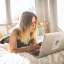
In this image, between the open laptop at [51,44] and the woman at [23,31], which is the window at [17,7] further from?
the open laptop at [51,44]

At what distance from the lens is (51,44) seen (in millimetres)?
1272

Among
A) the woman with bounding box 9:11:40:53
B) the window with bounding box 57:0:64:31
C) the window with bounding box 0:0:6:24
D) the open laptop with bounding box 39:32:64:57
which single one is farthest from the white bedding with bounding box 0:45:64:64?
the window with bounding box 0:0:6:24

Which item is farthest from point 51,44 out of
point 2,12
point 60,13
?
point 2,12

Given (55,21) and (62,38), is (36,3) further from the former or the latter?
(62,38)

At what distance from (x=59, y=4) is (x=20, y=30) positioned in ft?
6.38

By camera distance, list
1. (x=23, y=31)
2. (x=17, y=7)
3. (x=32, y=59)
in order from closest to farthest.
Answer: (x=32, y=59), (x=23, y=31), (x=17, y=7)

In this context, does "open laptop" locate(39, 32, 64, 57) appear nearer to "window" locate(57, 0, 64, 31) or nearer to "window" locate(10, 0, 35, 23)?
"window" locate(57, 0, 64, 31)

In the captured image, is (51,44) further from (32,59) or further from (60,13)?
(60,13)

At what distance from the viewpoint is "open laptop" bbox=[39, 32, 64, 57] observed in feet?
4.01

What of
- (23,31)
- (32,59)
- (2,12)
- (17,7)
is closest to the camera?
(32,59)

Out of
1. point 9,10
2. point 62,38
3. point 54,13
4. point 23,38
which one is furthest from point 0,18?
point 62,38

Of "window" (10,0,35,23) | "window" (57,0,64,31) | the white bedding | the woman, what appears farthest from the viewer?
"window" (10,0,35,23)

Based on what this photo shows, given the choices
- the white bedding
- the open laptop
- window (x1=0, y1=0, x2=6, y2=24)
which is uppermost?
window (x1=0, y1=0, x2=6, y2=24)

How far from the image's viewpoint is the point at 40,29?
353 centimetres
